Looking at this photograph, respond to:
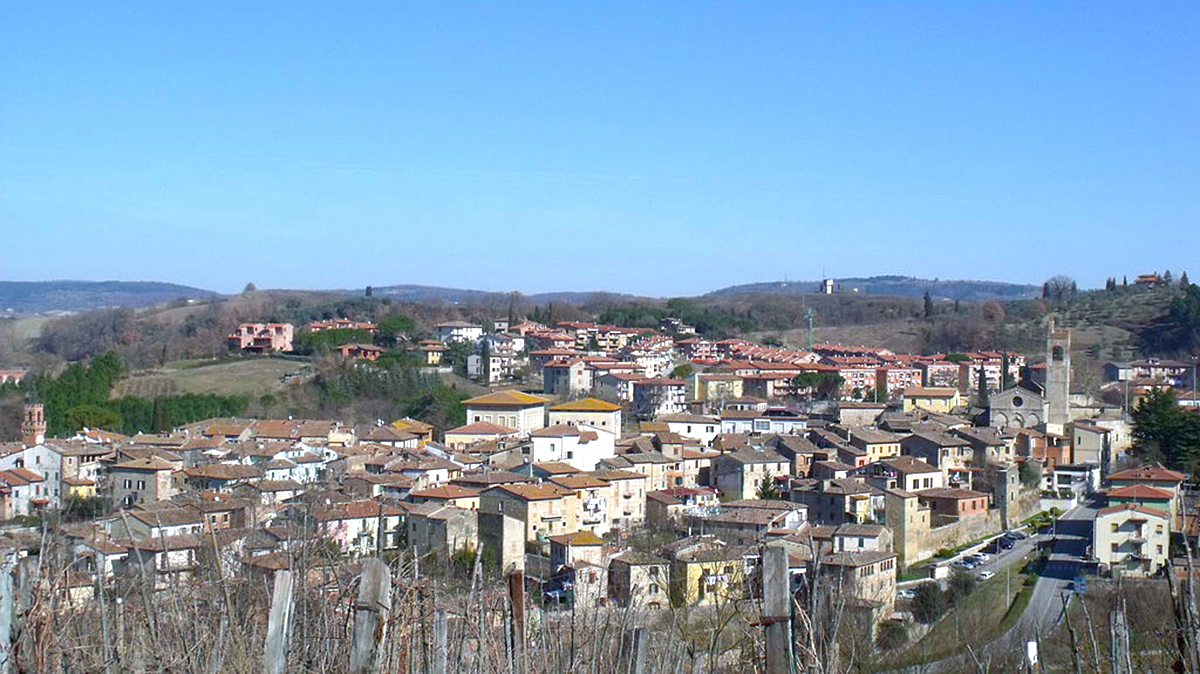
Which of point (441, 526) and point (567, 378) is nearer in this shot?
point (441, 526)

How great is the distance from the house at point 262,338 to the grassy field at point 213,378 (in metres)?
2.36

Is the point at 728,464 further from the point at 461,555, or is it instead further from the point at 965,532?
the point at 461,555

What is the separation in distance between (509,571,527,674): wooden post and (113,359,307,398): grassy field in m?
26.5

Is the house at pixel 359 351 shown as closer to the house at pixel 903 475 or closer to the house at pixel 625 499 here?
the house at pixel 625 499

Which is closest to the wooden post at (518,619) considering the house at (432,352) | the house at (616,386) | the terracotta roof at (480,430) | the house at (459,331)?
the terracotta roof at (480,430)

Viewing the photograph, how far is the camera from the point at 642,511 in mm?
17734

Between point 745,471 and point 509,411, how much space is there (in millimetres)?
6639

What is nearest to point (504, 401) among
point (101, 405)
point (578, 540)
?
point (101, 405)

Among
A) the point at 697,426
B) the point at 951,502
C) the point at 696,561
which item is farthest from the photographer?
the point at 697,426

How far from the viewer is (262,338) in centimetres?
3734

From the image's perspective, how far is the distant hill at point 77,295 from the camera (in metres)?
99.4

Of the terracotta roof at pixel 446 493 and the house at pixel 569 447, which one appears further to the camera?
the house at pixel 569 447

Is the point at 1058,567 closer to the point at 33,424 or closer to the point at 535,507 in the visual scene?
the point at 535,507

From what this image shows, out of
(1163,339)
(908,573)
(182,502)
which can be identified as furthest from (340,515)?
(1163,339)
